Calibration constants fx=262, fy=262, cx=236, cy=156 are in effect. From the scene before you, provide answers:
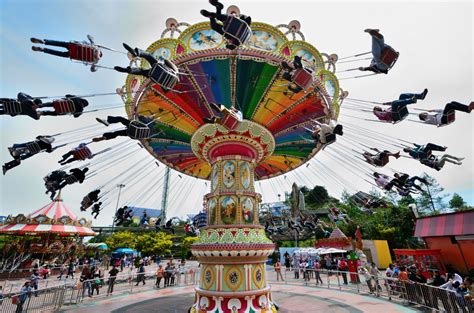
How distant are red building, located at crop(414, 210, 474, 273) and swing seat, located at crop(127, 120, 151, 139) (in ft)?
57.6

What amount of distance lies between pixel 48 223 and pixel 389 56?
27.6 m

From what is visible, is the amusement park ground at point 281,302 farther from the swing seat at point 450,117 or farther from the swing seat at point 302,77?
the swing seat at point 302,77

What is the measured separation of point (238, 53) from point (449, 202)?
6758 centimetres

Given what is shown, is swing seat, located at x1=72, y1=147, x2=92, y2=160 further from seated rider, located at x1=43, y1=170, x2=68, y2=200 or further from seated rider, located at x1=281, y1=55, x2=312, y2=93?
seated rider, located at x1=281, y1=55, x2=312, y2=93

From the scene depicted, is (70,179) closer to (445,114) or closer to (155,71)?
(155,71)

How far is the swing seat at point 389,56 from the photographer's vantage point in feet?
21.2

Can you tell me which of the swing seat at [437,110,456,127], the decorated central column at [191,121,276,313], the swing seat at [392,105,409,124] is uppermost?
the swing seat at [392,105,409,124]

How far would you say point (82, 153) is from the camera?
7895mm

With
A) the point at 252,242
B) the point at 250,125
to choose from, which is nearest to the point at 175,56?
the point at 250,125

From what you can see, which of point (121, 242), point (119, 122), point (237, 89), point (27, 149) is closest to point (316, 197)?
point (121, 242)

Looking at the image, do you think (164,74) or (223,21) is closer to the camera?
(223,21)

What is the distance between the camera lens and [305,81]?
6688mm

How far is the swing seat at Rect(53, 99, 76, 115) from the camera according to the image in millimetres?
6418

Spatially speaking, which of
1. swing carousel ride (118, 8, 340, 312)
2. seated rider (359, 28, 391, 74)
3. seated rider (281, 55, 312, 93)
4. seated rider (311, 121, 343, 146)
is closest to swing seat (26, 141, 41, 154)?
swing carousel ride (118, 8, 340, 312)
